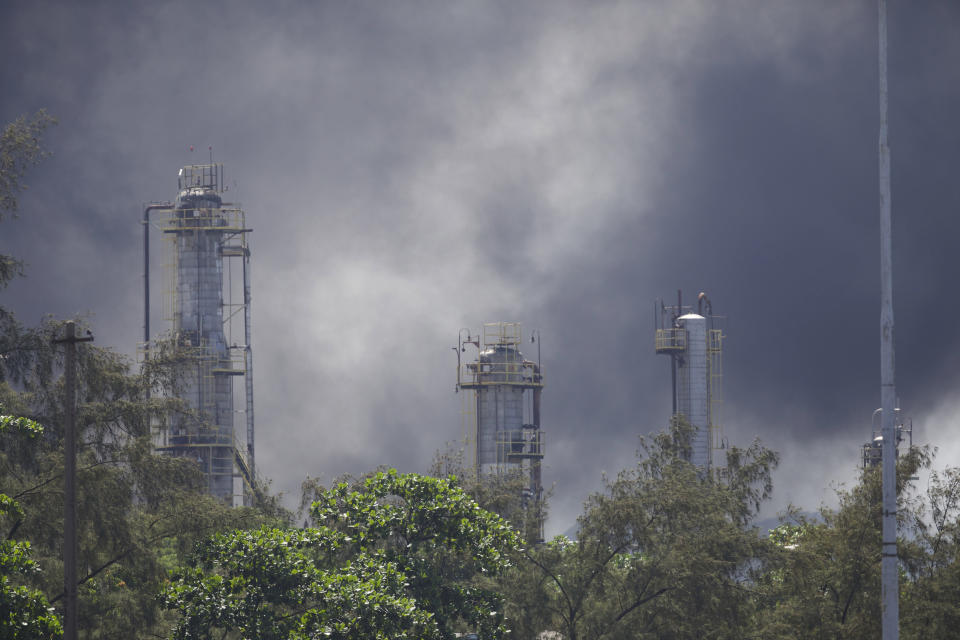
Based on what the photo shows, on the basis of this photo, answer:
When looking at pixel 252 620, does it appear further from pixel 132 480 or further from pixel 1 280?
pixel 1 280

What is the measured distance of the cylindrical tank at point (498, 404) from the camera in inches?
3450

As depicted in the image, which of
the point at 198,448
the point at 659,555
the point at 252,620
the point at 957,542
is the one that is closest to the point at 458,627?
the point at 659,555

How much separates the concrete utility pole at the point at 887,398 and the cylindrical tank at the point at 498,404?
63.4m

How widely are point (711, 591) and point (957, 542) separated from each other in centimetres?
821

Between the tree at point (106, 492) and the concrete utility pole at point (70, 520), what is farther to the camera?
the tree at point (106, 492)

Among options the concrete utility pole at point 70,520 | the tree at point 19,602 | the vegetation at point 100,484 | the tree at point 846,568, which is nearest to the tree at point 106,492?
the vegetation at point 100,484

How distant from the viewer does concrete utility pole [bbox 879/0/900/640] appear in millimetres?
22969

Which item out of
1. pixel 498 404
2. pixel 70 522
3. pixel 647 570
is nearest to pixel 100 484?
pixel 70 522

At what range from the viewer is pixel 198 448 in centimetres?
8200

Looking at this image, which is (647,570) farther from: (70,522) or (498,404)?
(498,404)

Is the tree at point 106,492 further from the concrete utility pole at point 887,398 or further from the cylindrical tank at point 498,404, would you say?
the cylindrical tank at point 498,404

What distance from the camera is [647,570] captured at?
40156 mm

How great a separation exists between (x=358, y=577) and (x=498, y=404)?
5677cm

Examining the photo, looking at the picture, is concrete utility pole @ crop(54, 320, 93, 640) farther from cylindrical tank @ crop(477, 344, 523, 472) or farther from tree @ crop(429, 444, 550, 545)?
cylindrical tank @ crop(477, 344, 523, 472)
